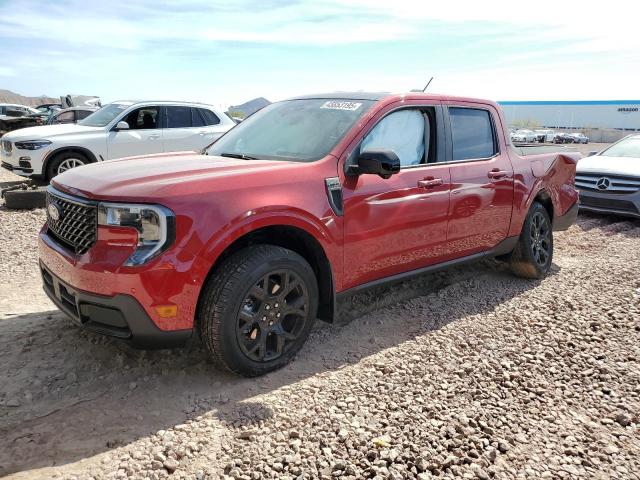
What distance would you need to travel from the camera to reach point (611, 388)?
331 cm

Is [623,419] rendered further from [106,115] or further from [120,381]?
[106,115]

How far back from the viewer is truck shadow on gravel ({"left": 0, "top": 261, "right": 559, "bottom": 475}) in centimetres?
274

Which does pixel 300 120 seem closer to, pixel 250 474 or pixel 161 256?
pixel 161 256

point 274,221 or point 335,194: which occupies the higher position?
point 335,194

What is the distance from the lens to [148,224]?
2.85m

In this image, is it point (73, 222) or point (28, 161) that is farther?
point (28, 161)

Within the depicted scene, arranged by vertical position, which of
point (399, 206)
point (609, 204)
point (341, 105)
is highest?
point (341, 105)

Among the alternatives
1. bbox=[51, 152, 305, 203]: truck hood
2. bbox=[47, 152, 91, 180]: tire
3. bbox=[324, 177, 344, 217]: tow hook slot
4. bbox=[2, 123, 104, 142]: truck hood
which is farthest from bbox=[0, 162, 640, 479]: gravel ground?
bbox=[2, 123, 104, 142]: truck hood

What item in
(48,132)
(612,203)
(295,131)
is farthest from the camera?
(48,132)

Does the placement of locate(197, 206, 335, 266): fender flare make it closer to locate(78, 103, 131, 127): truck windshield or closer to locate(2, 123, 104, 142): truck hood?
locate(2, 123, 104, 142): truck hood

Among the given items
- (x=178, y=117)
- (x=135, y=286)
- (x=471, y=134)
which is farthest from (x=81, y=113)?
(x=135, y=286)

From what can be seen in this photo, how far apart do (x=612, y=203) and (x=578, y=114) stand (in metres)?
90.8

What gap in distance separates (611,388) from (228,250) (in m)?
2.55

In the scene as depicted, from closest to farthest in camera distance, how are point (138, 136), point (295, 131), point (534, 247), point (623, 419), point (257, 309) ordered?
point (623, 419) → point (257, 309) → point (295, 131) → point (534, 247) → point (138, 136)
